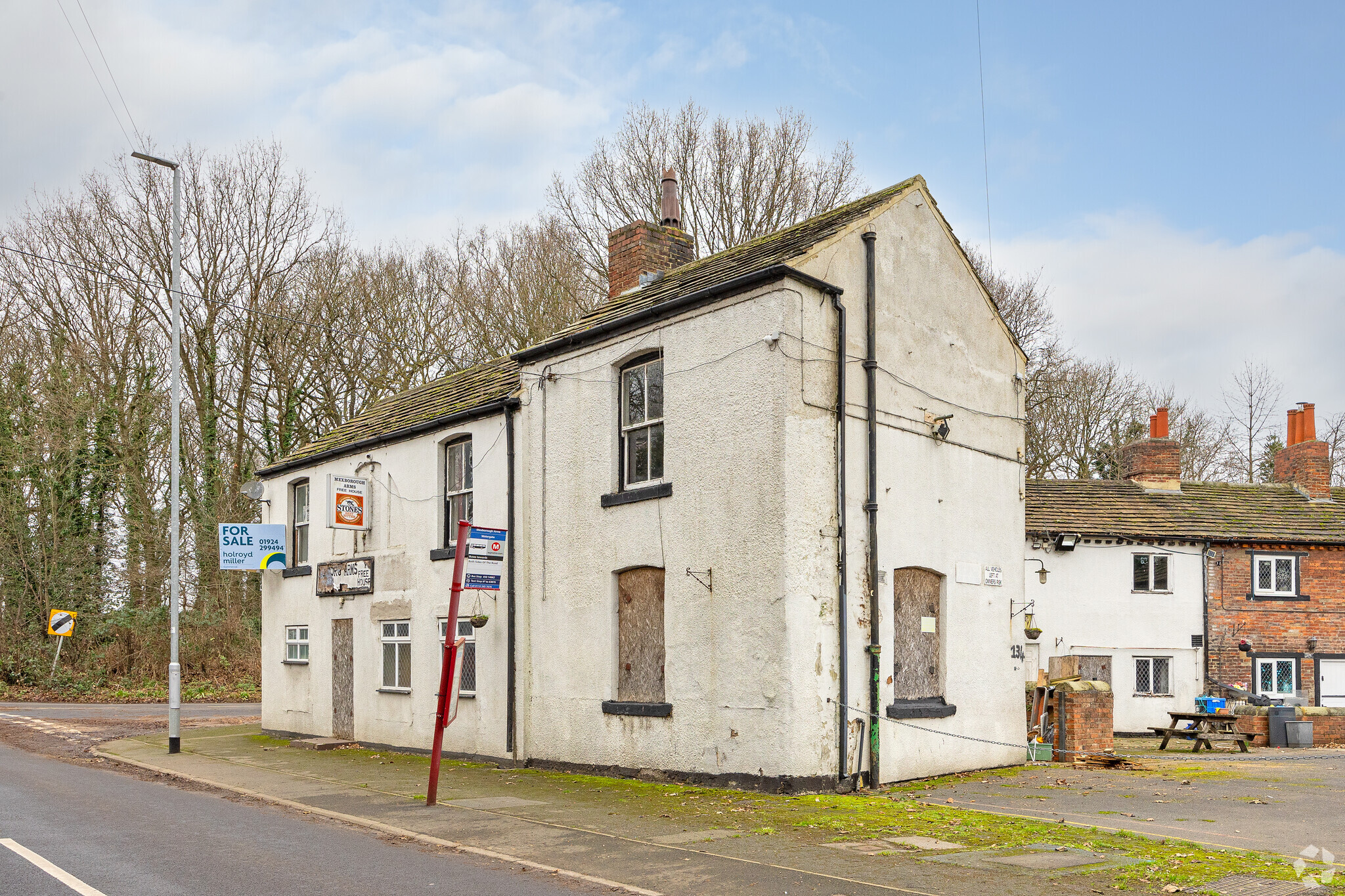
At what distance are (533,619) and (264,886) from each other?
325 inches

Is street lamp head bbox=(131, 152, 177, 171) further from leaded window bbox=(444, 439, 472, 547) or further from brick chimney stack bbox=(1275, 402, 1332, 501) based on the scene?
brick chimney stack bbox=(1275, 402, 1332, 501)

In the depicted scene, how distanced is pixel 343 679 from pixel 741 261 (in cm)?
1170

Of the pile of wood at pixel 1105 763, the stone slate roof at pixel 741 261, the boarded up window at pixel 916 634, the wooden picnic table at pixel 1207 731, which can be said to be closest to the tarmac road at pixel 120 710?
the stone slate roof at pixel 741 261

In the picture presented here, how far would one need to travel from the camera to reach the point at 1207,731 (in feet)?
75.5

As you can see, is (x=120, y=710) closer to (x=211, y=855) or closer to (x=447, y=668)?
(x=447, y=668)

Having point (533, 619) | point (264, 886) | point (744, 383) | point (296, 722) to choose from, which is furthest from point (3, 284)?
point (264, 886)

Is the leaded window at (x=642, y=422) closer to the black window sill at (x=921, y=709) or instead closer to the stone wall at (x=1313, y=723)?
the black window sill at (x=921, y=709)

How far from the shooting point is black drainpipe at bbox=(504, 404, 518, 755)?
16.2 m

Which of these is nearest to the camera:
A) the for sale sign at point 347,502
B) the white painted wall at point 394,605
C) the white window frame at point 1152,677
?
the white painted wall at point 394,605

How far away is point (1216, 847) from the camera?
9.38 m

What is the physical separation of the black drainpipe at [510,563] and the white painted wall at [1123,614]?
16.5m

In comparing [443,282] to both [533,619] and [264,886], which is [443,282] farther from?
[264,886]

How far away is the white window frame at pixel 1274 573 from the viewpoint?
28734 millimetres

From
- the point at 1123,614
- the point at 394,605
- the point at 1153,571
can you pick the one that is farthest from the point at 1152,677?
the point at 394,605
